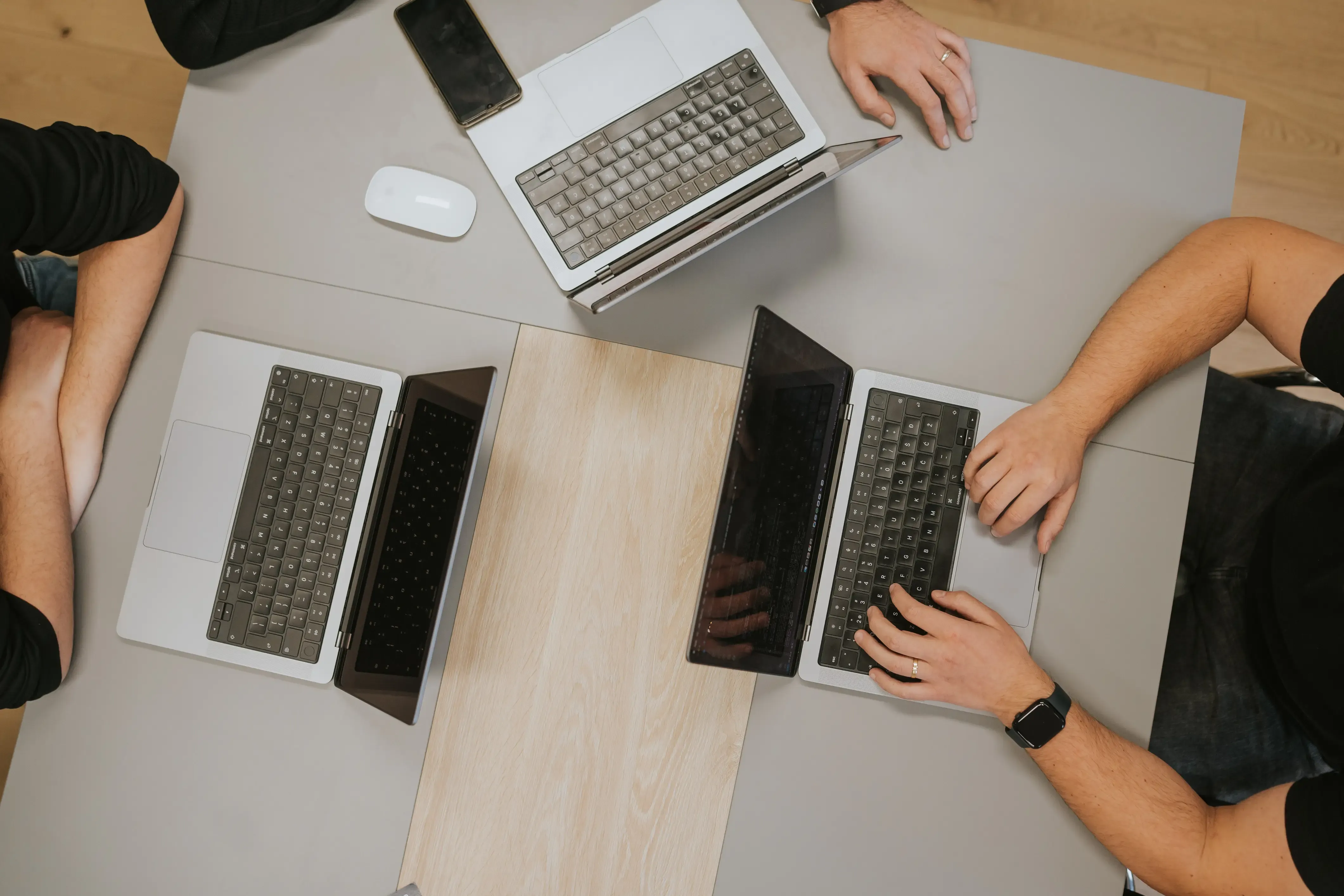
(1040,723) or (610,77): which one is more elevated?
(610,77)

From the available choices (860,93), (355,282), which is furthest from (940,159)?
(355,282)

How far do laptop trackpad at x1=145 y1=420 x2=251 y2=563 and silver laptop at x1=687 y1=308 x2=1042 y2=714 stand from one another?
0.70 metres

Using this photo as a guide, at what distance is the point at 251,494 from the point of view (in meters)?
1.05

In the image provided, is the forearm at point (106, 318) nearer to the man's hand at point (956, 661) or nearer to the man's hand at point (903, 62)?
the man's hand at point (903, 62)

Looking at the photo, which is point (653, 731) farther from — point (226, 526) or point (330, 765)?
point (226, 526)

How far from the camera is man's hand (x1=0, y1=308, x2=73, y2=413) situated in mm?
1076

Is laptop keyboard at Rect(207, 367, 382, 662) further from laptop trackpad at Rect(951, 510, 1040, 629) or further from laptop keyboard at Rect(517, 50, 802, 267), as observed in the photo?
laptop trackpad at Rect(951, 510, 1040, 629)

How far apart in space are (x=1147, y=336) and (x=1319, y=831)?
0.65 metres

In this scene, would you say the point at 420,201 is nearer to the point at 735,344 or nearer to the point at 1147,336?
the point at 735,344

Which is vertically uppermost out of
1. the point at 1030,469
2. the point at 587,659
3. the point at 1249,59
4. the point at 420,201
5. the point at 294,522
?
the point at 1249,59

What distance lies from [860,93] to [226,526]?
106 cm

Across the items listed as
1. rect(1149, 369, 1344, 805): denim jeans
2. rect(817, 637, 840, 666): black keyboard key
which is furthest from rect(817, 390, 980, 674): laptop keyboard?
rect(1149, 369, 1344, 805): denim jeans

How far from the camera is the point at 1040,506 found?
1076 mm

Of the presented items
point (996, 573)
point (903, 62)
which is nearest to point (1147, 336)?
point (996, 573)
